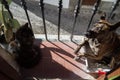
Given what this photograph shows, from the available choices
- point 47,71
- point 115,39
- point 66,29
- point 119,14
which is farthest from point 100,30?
point 119,14

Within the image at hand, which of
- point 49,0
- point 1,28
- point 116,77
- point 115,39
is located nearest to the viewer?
point 116,77

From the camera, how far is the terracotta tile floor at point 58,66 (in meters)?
1.40

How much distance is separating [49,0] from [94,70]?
160cm

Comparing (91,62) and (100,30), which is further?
(91,62)

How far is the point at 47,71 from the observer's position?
142 centimetres

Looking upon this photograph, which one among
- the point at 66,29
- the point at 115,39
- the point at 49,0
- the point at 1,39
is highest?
the point at 115,39

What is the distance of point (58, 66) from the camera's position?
56.8 inches

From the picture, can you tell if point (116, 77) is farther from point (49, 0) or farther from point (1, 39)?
point (49, 0)

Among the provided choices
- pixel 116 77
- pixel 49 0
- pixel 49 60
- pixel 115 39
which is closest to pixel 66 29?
pixel 49 0

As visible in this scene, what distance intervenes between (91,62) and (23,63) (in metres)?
0.40

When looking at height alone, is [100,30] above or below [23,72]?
above

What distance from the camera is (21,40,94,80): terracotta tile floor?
1.40 m

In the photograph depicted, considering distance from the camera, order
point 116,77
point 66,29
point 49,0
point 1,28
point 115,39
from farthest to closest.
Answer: point 49,0
point 66,29
point 1,28
point 115,39
point 116,77

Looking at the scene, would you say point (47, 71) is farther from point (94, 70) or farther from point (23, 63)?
point (94, 70)
